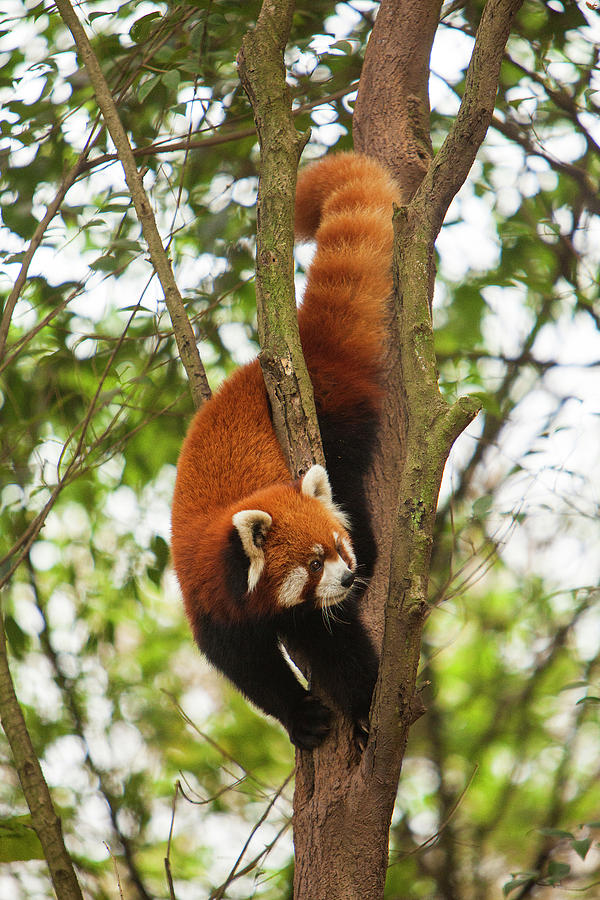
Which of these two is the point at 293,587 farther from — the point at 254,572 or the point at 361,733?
the point at 361,733

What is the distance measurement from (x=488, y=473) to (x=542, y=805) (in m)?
2.11

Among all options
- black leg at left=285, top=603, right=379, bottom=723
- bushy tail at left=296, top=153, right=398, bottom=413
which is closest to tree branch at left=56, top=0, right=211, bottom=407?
bushy tail at left=296, top=153, right=398, bottom=413

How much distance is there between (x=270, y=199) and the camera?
96.7 inches

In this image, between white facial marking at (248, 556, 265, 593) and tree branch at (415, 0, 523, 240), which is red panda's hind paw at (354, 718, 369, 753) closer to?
white facial marking at (248, 556, 265, 593)

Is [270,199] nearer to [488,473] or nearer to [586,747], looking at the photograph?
[488,473]

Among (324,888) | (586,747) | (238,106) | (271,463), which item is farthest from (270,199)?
(586,747)

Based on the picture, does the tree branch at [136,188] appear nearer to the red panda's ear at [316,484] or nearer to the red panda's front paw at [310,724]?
the red panda's ear at [316,484]

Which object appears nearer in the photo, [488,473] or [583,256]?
[583,256]

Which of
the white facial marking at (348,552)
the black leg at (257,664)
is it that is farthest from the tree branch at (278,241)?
the black leg at (257,664)

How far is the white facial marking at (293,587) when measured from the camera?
8.16 feet

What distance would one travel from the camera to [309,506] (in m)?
2.51

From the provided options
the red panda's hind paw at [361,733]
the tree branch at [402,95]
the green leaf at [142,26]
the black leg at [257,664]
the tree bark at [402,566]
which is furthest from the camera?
the tree branch at [402,95]

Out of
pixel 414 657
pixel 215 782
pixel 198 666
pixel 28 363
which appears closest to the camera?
pixel 414 657

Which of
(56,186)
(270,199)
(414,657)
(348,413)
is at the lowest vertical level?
(414,657)
